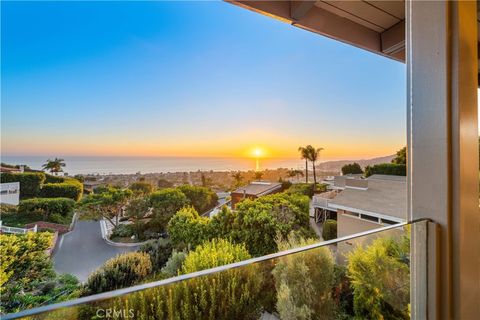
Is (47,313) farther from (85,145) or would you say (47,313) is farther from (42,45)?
(42,45)

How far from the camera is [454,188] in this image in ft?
3.48

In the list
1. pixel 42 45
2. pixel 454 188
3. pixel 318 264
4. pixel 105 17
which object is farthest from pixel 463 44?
pixel 42 45

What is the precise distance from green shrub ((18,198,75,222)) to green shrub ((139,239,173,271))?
2.18ft

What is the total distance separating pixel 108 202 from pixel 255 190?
1462 mm

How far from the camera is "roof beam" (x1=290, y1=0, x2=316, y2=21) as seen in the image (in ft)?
4.82

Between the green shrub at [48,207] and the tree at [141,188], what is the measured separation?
0.40m

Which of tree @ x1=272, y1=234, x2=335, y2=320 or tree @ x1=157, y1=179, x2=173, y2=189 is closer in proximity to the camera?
tree @ x1=272, y1=234, x2=335, y2=320

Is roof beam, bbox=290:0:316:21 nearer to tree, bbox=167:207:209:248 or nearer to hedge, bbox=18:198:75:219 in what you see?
tree, bbox=167:207:209:248

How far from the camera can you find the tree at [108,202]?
5.64 ft

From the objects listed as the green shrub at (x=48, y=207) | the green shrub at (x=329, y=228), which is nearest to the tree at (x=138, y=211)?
the green shrub at (x=48, y=207)

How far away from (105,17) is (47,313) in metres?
1.98

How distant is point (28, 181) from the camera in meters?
1.43

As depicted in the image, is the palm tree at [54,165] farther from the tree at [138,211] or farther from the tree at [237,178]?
the tree at [237,178]

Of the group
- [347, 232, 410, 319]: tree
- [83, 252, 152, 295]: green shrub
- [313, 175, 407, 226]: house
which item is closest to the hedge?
[83, 252, 152, 295]: green shrub
